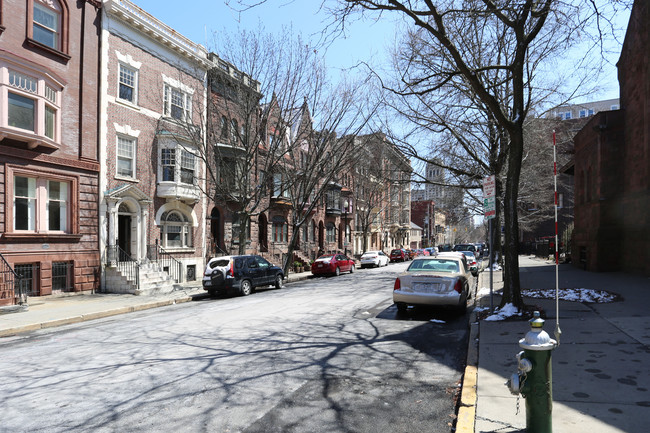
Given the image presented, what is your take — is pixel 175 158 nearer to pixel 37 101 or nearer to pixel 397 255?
pixel 37 101

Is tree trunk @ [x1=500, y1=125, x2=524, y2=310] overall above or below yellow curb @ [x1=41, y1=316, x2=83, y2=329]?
above

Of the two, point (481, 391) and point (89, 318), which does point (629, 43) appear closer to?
point (481, 391)

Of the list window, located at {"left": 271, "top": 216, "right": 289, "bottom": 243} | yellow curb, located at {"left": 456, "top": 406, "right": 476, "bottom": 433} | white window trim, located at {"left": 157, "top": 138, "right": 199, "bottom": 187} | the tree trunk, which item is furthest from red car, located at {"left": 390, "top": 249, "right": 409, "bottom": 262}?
yellow curb, located at {"left": 456, "top": 406, "right": 476, "bottom": 433}

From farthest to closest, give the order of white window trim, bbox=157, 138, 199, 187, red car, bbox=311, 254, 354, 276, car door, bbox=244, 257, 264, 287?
red car, bbox=311, 254, 354, 276 < white window trim, bbox=157, 138, 199, 187 < car door, bbox=244, 257, 264, 287

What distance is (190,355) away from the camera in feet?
22.5

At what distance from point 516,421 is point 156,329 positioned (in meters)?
7.67

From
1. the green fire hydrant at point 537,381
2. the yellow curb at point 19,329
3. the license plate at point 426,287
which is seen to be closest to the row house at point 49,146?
the yellow curb at point 19,329

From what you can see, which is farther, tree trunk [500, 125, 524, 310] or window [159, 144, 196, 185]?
window [159, 144, 196, 185]

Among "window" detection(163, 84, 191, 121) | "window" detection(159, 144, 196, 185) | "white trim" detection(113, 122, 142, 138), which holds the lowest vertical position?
"window" detection(159, 144, 196, 185)

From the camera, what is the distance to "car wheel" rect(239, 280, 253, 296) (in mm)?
16578

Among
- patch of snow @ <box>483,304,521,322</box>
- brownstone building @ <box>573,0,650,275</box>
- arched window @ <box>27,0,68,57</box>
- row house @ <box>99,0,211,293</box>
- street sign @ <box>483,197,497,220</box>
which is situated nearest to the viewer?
patch of snow @ <box>483,304,521,322</box>

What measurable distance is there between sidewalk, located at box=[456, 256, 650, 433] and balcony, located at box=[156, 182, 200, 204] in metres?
16.2

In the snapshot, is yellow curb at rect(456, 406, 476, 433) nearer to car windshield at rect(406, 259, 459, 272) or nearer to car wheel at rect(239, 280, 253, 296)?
car windshield at rect(406, 259, 459, 272)

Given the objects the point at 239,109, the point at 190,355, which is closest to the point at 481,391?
the point at 190,355
